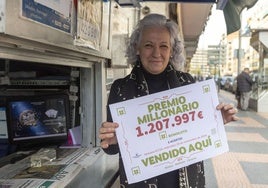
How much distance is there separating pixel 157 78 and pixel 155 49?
17 cm

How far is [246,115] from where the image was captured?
45.9ft

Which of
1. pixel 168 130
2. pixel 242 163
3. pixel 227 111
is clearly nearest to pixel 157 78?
pixel 168 130

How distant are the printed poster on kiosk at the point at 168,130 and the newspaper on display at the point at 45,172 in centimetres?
49

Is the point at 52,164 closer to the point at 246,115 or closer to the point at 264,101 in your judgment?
the point at 246,115

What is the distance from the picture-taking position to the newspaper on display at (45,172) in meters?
2.20

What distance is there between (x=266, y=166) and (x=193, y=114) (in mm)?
4959

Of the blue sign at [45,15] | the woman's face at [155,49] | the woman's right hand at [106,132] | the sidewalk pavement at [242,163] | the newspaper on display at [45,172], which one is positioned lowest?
the sidewalk pavement at [242,163]

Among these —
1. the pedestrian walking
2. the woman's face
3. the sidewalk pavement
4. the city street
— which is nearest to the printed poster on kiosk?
the woman's face

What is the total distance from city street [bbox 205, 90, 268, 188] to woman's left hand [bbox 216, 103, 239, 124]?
11.5 feet

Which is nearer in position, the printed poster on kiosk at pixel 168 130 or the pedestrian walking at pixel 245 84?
the printed poster on kiosk at pixel 168 130

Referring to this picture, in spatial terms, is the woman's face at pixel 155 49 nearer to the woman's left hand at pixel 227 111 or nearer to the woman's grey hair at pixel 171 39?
the woman's grey hair at pixel 171 39

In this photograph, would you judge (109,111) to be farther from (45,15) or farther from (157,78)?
(45,15)

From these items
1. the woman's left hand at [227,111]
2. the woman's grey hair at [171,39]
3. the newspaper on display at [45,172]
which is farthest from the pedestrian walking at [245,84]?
the woman's left hand at [227,111]

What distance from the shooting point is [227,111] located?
6.88ft
